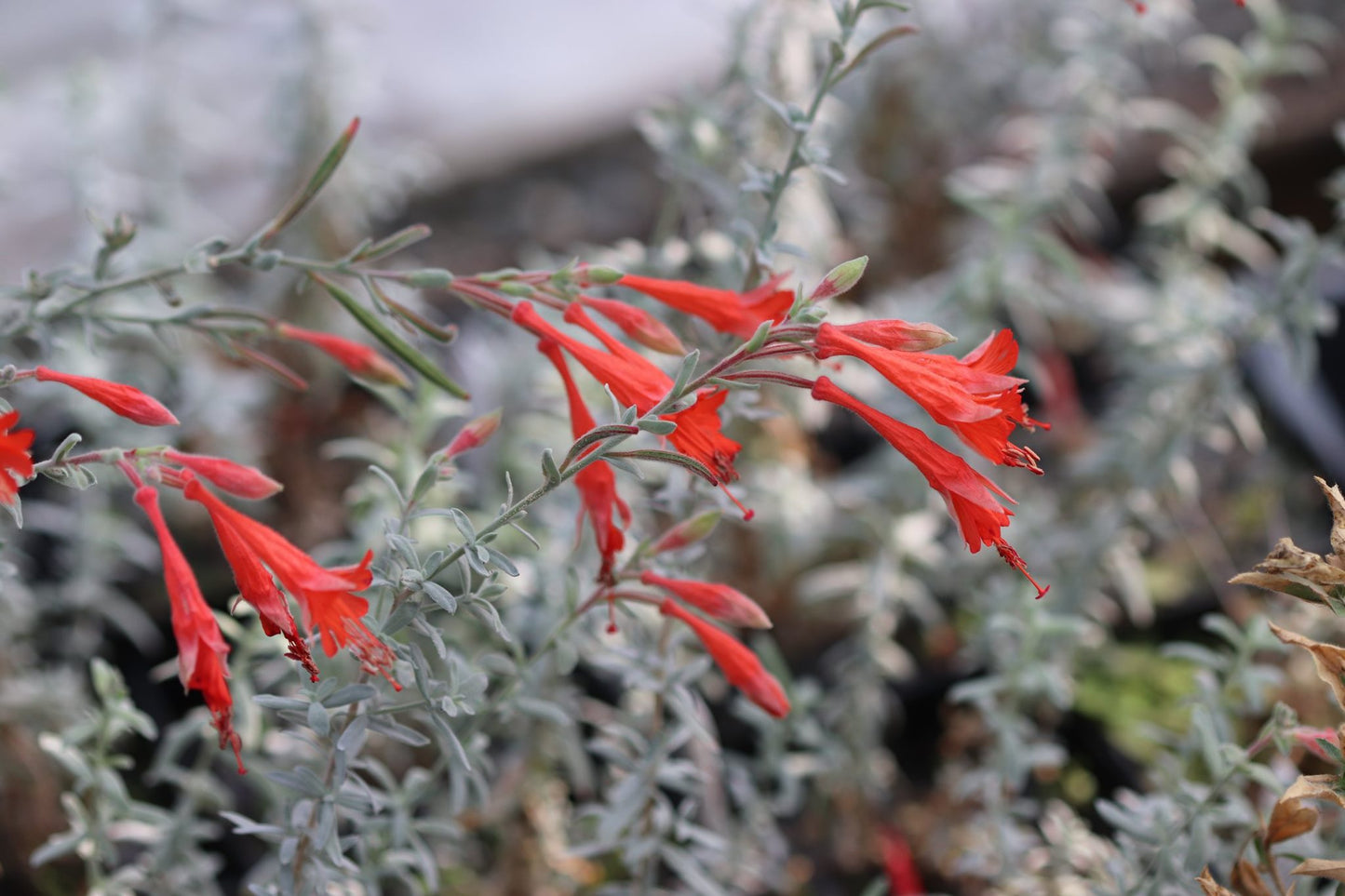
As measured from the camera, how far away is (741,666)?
2.26ft

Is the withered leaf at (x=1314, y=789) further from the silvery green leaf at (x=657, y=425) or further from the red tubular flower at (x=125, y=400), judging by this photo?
the red tubular flower at (x=125, y=400)

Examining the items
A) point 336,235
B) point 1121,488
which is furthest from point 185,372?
point 1121,488

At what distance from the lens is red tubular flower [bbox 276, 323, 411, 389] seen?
2.47 feet

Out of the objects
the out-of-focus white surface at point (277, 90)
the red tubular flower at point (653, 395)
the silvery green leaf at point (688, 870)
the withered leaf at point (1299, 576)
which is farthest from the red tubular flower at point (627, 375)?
the out-of-focus white surface at point (277, 90)

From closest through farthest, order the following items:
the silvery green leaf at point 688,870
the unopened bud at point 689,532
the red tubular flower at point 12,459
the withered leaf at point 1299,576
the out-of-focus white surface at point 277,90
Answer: the red tubular flower at point 12,459, the withered leaf at point 1299,576, the unopened bud at point 689,532, the silvery green leaf at point 688,870, the out-of-focus white surface at point 277,90

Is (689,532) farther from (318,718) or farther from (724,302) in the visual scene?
(318,718)

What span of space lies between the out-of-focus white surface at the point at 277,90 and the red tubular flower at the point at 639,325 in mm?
521

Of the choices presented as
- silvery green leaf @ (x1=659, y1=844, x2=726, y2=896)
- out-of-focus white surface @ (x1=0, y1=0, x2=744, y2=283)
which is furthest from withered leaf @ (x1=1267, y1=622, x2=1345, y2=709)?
out-of-focus white surface @ (x1=0, y1=0, x2=744, y2=283)

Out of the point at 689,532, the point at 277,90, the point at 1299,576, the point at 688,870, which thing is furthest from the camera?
the point at 277,90

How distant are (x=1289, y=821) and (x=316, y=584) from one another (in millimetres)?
581

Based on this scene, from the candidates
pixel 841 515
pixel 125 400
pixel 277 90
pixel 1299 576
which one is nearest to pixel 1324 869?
pixel 1299 576

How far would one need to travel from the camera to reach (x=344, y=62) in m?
1.71

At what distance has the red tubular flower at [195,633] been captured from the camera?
568 mm

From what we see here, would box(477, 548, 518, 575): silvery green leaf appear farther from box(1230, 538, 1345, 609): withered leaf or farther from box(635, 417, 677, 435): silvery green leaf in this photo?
box(1230, 538, 1345, 609): withered leaf
